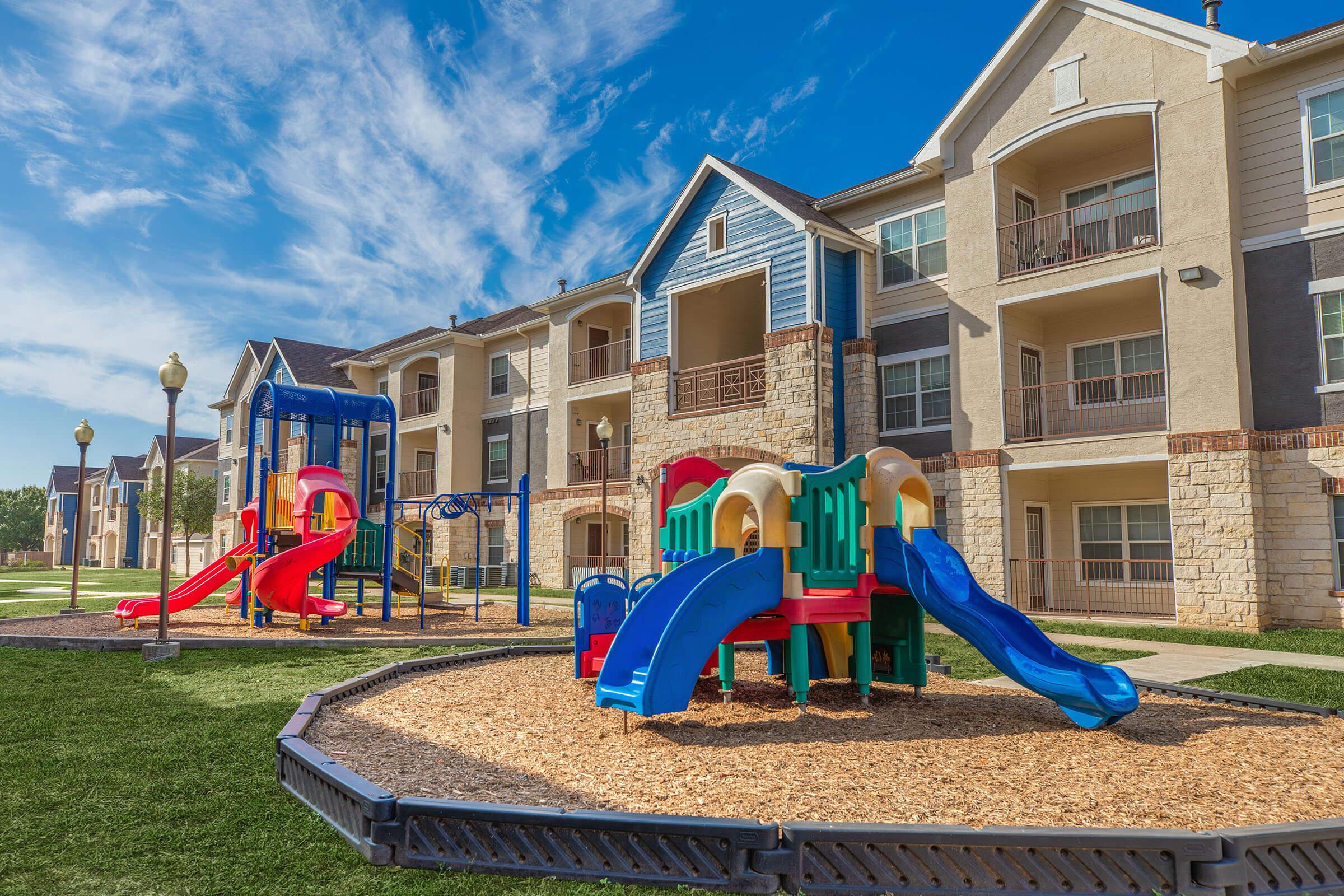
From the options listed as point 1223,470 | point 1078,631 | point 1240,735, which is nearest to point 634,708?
point 1240,735

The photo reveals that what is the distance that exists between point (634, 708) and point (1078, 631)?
457 inches

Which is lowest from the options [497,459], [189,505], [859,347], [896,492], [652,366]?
[896,492]

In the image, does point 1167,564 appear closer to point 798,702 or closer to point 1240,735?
point 1240,735

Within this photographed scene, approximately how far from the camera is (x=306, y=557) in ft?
47.3

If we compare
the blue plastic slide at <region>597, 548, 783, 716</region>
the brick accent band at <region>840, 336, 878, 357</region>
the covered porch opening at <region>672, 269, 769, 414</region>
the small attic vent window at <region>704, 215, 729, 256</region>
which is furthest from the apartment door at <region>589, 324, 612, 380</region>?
the blue plastic slide at <region>597, 548, 783, 716</region>

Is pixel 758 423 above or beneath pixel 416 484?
above

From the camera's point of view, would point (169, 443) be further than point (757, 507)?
Yes

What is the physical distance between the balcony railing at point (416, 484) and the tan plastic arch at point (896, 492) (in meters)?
27.6

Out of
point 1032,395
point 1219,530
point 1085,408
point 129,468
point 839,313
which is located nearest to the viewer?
point 1219,530

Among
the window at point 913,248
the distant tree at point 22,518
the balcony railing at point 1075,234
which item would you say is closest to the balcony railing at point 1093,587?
the balcony railing at point 1075,234

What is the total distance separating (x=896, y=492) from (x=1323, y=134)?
1338cm

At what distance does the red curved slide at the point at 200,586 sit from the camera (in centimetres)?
1445

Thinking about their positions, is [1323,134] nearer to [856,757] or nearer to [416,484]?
[856,757]

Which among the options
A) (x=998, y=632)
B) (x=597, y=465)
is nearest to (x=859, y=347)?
(x=597, y=465)
